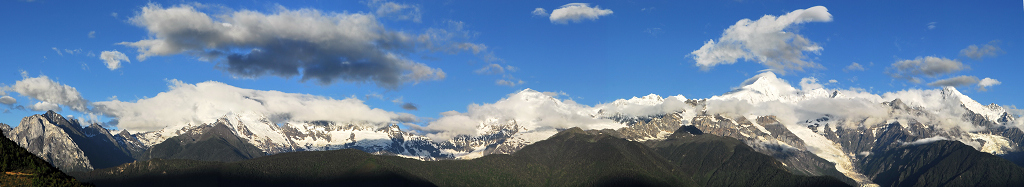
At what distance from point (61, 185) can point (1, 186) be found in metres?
14.9

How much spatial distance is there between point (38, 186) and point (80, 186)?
32.9 feet

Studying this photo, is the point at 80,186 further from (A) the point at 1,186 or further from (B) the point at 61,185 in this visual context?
(A) the point at 1,186

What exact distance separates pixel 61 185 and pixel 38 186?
6029 millimetres

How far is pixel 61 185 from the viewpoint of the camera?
198750 mm

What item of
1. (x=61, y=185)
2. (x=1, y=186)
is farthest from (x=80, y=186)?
(x=1, y=186)

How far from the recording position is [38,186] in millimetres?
199625

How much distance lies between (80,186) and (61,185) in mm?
4167

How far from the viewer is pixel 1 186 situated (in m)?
200

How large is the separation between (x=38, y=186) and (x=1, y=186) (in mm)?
8901

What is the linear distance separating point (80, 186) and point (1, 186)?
18917 millimetres

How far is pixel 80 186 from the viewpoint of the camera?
200 m
